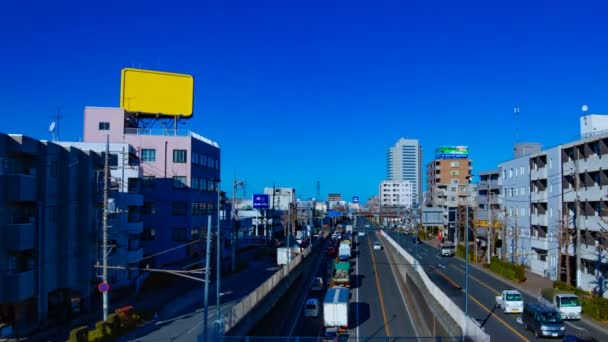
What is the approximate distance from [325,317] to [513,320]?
11.8m

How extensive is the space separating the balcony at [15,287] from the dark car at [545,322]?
84.9 ft

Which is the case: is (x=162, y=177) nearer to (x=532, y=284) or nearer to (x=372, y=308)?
(x=372, y=308)

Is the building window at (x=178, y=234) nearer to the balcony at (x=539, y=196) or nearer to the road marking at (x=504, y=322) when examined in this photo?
the road marking at (x=504, y=322)

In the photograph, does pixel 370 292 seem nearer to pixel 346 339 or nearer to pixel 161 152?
pixel 346 339

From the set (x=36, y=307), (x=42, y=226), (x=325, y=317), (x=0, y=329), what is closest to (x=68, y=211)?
(x=42, y=226)

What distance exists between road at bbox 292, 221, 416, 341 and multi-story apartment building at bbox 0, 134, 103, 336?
13.8m

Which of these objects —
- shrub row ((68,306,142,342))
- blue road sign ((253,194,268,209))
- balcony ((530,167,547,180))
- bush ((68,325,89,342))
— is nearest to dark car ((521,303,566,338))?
shrub row ((68,306,142,342))

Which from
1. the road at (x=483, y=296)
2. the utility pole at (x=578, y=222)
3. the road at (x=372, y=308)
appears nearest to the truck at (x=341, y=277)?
the road at (x=372, y=308)

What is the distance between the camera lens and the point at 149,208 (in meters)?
53.7

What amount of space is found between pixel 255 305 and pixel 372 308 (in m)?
12.8

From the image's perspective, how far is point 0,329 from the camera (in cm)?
2530

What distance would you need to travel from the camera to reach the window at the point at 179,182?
55500 mm

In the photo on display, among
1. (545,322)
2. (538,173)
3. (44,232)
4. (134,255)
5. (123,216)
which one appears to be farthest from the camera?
(538,173)

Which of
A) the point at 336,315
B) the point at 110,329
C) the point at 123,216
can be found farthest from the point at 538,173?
the point at 110,329
